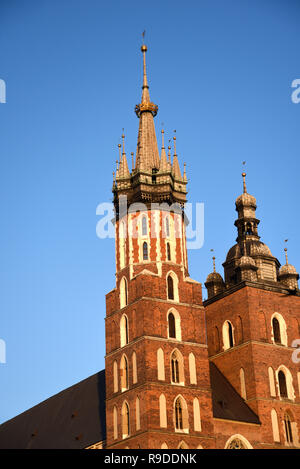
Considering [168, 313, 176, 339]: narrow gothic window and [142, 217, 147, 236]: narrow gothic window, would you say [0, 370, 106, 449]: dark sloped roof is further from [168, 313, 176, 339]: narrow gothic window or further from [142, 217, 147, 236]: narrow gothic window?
[142, 217, 147, 236]: narrow gothic window

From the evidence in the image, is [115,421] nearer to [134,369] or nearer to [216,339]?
[134,369]

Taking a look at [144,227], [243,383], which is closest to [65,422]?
[243,383]

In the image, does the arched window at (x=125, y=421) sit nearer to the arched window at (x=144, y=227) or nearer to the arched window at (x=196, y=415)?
the arched window at (x=196, y=415)

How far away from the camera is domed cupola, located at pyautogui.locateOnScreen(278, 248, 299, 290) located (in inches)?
2768

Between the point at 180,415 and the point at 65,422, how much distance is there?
17.1 m

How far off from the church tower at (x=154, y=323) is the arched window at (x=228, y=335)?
5.62 meters

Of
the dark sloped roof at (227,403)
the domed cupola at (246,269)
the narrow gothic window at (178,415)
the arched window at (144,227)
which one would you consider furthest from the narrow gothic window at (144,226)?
the narrow gothic window at (178,415)

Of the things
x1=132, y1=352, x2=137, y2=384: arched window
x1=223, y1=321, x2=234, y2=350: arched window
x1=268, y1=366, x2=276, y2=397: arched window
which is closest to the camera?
x1=132, y1=352, x2=137, y2=384: arched window

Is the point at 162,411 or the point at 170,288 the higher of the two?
the point at 170,288

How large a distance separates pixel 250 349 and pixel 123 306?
358 inches

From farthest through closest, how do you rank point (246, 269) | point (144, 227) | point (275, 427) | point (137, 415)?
point (246, 269)
point (144, 227)
point (275, 427)
point (137, 415)

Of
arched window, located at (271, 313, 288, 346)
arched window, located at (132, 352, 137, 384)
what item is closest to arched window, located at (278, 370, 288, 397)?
arched window, located at (271, 313, 288, 346)

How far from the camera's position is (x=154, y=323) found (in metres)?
59.9

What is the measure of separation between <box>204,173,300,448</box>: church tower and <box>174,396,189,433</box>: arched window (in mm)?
5779
